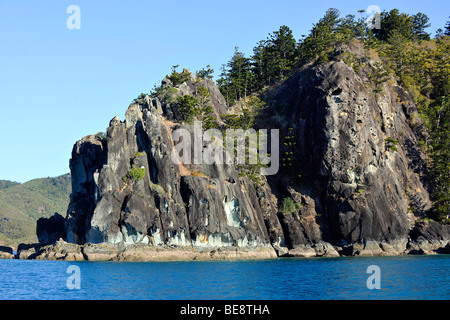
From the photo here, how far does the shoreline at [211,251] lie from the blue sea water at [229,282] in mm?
8209

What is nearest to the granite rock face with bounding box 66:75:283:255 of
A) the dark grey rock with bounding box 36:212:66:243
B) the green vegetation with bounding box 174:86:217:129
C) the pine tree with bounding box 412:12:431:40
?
the green vegetation with bounding box 174:86:217:129

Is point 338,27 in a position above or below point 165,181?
above

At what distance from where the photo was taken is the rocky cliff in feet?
215

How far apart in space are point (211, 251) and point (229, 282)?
86.3 feet

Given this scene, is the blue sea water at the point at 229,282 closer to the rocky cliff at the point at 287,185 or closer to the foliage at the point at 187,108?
the rocky cliff at the point at 287,185

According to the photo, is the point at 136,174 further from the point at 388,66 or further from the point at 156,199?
the point at 388,66

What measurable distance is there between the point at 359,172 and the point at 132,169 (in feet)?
121

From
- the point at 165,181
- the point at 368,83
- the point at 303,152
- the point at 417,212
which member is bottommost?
the point at 417,212

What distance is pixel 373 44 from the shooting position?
96375 millimetres

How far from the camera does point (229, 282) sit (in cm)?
3962

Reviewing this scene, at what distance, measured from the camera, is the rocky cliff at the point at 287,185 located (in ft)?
215

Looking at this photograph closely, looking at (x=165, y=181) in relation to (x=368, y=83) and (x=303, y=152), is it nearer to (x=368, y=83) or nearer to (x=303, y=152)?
(x=303, y=152)
